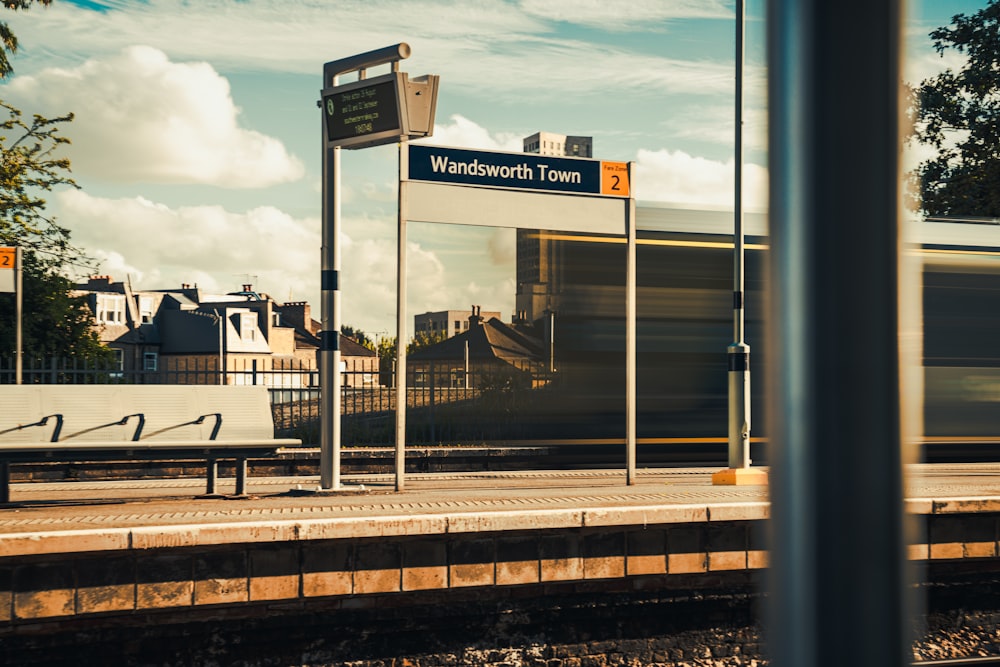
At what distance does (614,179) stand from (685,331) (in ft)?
10.6

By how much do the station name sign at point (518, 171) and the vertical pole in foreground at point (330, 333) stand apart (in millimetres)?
859

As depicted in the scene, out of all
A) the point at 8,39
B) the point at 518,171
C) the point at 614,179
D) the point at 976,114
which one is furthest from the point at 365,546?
the point at 976,114

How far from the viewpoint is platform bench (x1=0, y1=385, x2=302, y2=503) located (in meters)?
9.20

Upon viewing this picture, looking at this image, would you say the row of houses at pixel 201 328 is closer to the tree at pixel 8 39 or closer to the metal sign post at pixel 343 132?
the tree at pixel 8 39

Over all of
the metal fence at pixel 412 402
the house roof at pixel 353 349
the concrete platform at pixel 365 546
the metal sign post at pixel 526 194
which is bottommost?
the concrete platform at pixel 365 546

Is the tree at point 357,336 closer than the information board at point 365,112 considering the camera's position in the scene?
No

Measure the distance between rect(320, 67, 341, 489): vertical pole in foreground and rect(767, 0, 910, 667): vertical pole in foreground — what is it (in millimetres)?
9492

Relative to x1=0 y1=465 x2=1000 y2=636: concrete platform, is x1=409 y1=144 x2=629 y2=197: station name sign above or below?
above

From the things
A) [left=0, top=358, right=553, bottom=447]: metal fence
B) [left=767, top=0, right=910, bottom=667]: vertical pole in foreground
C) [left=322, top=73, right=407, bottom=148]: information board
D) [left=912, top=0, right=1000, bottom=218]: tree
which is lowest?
[left=0, top=358, right=553, bottom=447]: metal fence

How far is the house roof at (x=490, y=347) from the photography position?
13.3 metres

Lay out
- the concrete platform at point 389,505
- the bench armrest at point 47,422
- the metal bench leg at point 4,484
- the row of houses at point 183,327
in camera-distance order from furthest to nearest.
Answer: the row of houses at point 183,327 → the bench armrest at point 47,422 → the metal bench leg at point 4,484 → the concrete platform at point 389,505

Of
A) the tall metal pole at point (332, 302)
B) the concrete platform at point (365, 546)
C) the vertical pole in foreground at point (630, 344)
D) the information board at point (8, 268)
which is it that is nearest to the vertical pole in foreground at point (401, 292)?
the tall metal pole at point (332, 302)

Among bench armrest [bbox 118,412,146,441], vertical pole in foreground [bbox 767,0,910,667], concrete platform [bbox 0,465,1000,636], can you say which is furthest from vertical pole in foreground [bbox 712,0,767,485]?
vertical pole in foreground [bbox 767,0,910,667]

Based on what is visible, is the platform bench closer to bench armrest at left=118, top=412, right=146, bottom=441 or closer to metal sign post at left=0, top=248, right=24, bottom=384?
bench armrest at left=118, top=412, right=146, bottom=441
